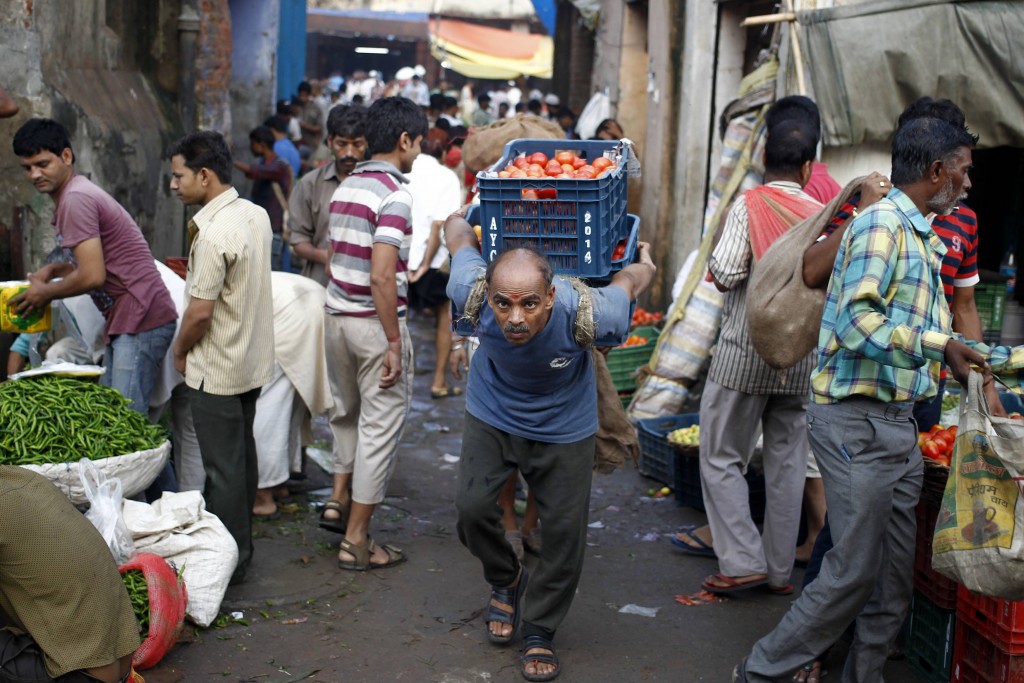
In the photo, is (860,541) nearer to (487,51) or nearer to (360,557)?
(360,557)

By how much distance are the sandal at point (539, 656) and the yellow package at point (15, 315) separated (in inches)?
111

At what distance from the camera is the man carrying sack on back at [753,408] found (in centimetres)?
515

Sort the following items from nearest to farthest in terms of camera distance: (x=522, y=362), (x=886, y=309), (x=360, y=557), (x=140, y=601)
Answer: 1. (x=886, y=309)
2. (x=522, y=362)
3. (x=140, y=601)
4. (x=360, y=557)

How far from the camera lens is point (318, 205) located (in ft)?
23.0

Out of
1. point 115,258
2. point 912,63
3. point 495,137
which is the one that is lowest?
point 115,258

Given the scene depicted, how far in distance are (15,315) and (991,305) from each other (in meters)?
6.68

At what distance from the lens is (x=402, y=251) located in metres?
5.65

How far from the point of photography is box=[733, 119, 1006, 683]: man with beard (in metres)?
3.71

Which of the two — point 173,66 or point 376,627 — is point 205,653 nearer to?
point 376,627

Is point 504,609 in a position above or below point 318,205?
below

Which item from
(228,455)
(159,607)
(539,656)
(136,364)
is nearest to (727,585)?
(539,656)

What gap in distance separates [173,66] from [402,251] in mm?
7510

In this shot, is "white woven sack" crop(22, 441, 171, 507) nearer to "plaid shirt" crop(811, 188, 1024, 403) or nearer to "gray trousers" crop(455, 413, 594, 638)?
"gray trousers" crop(455, 413, 594, 638)

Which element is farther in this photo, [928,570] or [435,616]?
[435,616]
